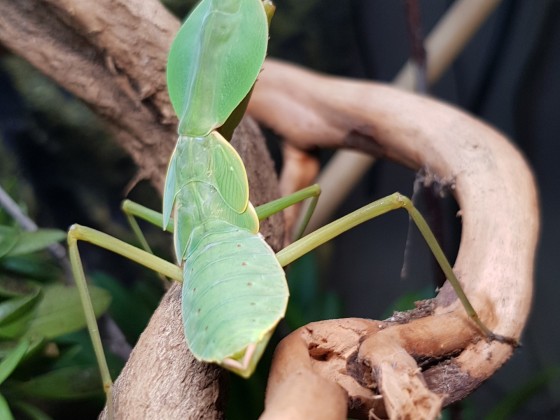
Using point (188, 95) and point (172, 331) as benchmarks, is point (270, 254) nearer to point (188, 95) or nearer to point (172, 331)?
point (172, 331)

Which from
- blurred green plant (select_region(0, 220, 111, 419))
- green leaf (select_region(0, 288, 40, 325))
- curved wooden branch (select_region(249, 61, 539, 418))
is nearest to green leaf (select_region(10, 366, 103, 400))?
blurred green plant (select_region(0, 220, 111, 419))

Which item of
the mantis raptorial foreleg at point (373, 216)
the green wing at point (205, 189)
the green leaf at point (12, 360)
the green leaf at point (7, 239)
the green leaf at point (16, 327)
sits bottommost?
the green leaf at point (16, 327)

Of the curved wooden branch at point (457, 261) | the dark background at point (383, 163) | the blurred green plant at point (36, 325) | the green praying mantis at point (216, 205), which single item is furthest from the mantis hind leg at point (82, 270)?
the dark background at point (383, 163)

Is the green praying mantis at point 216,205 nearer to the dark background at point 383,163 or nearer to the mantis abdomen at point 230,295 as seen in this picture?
the mantis abdomen at point 230,295

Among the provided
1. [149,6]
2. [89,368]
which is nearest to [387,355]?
[89,368]

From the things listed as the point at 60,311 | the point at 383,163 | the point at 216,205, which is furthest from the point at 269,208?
the point at 383,163

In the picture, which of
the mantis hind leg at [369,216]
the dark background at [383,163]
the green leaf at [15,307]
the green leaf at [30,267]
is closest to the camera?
the mantis hind leg at [369,216]

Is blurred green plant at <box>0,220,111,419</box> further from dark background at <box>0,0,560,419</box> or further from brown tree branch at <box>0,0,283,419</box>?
dark background at <box>0,0,560,419</box>
